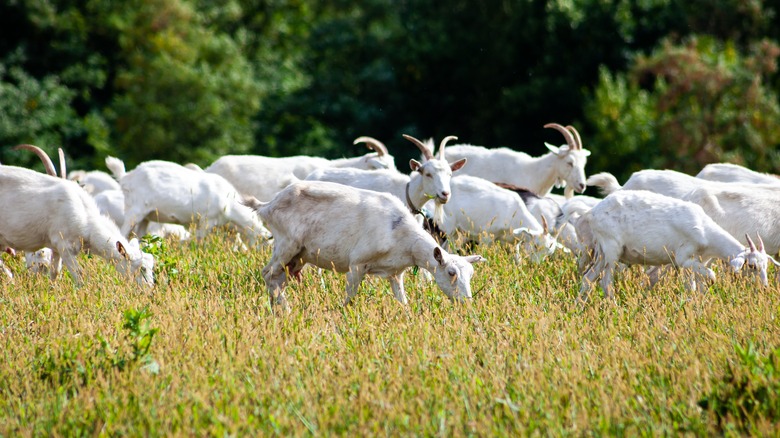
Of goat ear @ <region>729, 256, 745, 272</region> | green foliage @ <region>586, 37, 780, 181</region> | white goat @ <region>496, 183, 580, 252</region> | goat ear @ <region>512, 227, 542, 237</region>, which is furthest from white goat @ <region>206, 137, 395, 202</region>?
green foliage @ <region>586, 37, 780, 181</region>

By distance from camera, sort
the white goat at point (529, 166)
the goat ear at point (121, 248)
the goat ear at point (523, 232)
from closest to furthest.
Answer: the goat ear at point (121, 248) < the goat ear at point (523, 232) < the white goat at point (529, 166)

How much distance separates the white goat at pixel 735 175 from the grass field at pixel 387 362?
410 centimetres

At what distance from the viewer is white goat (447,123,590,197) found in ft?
46.4

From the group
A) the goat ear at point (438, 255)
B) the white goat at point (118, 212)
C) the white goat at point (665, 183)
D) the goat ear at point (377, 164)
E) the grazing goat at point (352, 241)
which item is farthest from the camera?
the goat ear at point (377, 164)

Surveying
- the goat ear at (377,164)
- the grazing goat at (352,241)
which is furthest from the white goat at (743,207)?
the goat ear at (377,164)

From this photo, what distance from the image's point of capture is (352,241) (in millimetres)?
7773

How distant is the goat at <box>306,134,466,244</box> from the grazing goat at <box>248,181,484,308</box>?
5.38 ft

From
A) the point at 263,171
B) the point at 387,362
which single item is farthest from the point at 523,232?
the point at 263,171

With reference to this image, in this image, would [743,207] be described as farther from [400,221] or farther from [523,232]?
[400,221]

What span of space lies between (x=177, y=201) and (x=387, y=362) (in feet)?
19.9

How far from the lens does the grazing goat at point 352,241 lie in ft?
25.1

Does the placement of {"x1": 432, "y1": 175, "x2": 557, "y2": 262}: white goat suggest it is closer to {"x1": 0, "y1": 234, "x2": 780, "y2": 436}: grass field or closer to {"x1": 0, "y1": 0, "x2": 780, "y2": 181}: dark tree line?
{"x1": 0, "y1": 234, "x2": 780, "y2": 436}: grass field

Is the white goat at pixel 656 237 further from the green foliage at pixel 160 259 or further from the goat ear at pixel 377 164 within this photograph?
the goat ear at pixel 377 164

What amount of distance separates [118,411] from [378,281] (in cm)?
373
